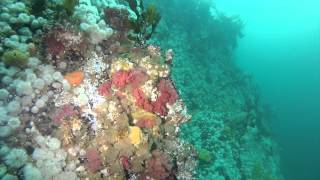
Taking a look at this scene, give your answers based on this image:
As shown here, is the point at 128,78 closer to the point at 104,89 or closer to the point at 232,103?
the point at 104,89

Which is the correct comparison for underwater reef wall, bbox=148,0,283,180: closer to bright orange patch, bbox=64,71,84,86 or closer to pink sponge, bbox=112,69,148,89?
pink sponge, bbox=112,69,148,89

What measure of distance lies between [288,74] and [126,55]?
3749 centimetres

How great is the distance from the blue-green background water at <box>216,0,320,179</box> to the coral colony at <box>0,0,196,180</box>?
18332 millimetres

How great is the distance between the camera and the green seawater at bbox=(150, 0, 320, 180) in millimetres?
11242

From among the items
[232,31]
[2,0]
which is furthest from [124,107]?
[232,31]

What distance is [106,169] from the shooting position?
11.9ft

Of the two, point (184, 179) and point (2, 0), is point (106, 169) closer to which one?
point (184, 179)

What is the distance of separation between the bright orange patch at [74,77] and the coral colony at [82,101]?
1 centimetres

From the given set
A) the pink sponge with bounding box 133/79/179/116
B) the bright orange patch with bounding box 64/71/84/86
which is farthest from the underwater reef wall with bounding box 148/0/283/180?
the bright orange patch with bounding box 64/71/84/86

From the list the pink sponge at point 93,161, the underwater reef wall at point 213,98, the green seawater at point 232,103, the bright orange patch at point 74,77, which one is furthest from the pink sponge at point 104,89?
the green seawater at point 232,103

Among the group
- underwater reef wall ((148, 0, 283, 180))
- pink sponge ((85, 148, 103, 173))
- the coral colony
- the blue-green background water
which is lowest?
pink sponge ((85, 148, 103, 173))

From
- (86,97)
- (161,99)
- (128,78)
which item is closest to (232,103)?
(161,99)

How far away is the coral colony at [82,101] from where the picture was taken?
3416mm

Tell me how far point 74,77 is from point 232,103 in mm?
11422
